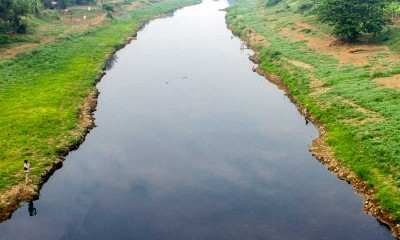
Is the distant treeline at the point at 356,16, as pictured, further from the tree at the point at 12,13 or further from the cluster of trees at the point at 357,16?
the tree at the point at 12,13

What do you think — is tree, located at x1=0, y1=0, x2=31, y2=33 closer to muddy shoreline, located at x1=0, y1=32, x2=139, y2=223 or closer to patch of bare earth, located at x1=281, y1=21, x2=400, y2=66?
muddy shoreline, located at x1=0, y1=32, x2=139, y2=223

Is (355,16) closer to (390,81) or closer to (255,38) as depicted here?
(390,81)

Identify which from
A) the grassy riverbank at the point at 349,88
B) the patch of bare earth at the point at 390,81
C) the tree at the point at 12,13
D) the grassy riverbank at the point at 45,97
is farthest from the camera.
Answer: the tree at the point at 12,13

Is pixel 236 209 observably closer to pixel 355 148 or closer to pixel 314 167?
pixel 314 167

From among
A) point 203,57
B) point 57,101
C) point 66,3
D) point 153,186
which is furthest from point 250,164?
point 66,3

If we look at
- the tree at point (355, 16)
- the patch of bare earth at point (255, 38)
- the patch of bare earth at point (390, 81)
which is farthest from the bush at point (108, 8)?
the patch of bare earth at point (390, 81)

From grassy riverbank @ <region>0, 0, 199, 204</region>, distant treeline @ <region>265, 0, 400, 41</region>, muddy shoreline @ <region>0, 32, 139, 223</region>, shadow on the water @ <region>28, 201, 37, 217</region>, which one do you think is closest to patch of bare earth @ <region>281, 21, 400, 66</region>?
distant treeline @ <region>265, 0, 400, 41</region>

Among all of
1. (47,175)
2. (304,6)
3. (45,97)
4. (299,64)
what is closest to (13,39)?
(45,97)
